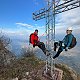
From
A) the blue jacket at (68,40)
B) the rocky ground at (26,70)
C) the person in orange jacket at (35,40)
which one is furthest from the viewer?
the rocky ground at (26,70)

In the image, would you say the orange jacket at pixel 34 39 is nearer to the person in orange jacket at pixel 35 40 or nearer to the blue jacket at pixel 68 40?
the person in orange jacket at pixel 35 40

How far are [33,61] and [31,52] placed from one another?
6.32m

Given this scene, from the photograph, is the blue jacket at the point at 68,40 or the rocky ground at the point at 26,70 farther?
the rocky ground at the point at 26,70

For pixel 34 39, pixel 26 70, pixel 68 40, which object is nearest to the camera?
pixel 68 40

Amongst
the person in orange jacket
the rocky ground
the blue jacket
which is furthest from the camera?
the rocky ground

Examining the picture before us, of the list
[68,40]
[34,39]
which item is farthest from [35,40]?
[68,40]

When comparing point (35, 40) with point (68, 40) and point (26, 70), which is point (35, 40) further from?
point (26, 70)

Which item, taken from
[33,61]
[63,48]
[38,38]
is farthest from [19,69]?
[63,48]

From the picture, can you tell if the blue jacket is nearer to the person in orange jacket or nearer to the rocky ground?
the person in orange jacket

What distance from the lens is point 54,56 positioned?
18875 mm

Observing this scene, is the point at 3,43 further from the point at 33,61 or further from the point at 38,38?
the point at 38,38

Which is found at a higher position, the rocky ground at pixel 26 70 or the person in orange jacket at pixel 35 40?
the person in orange jacket at pixel 35 40

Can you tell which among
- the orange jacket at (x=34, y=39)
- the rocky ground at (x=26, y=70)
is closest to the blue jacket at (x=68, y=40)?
the orange jacket at (x=34, y=39)

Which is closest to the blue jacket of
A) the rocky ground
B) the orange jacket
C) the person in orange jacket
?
the person in orange jacket
